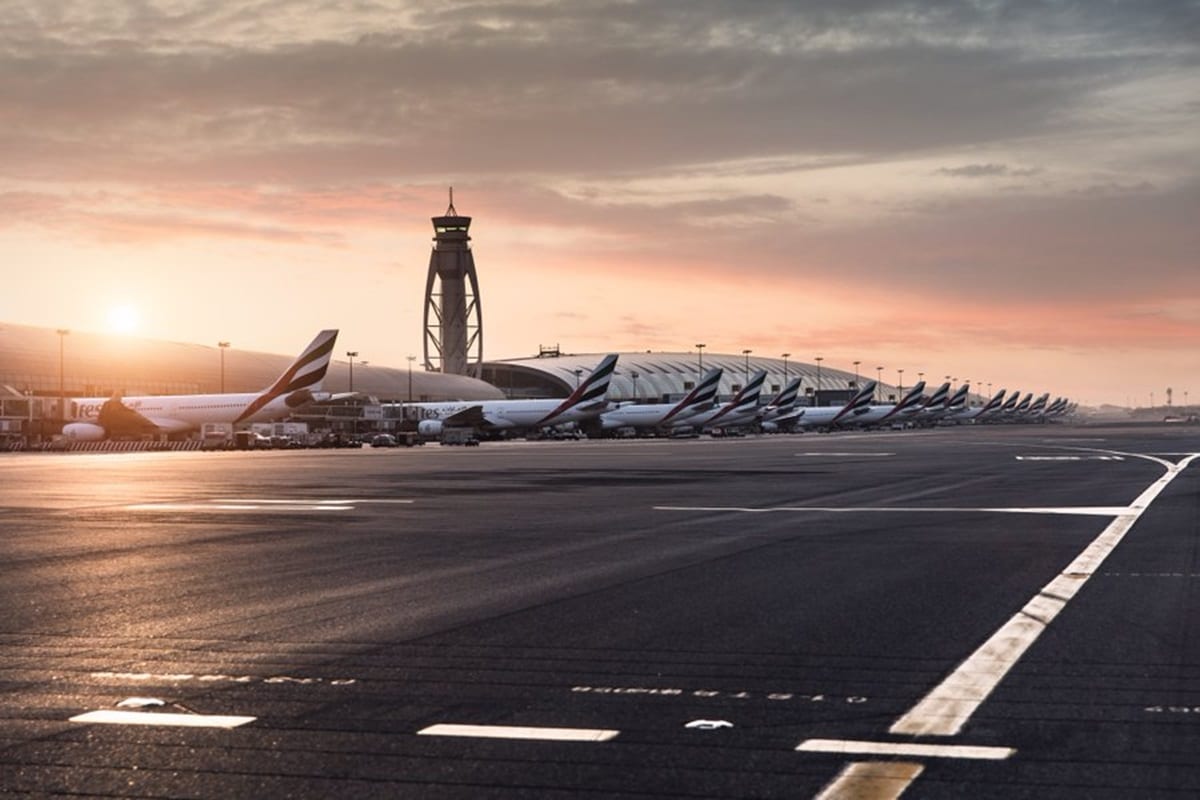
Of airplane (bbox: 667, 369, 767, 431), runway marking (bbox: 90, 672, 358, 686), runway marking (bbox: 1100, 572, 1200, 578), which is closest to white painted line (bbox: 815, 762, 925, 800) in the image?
runway marking (bbox: 90, 672, 358, 686)

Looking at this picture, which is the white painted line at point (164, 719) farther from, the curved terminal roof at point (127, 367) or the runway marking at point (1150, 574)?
the curved terminal roof at point (127, 367)

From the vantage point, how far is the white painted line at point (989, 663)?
730cm

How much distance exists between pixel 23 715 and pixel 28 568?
8.61 meters

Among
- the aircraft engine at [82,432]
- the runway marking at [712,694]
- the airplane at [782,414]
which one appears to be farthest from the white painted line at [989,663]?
the airplane at [782,414]

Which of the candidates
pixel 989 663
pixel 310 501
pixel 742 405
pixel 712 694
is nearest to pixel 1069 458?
pixel 310 501

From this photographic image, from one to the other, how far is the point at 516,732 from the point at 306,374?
3448 inches

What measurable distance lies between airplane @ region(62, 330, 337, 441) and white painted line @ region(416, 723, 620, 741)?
85.9 meters

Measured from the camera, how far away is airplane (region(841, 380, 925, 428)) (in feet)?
588

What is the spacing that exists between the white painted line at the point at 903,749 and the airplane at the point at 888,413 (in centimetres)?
17291

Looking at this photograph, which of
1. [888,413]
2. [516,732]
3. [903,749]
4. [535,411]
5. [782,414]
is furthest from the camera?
[888,413]

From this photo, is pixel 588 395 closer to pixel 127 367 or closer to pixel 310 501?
pixel 127 367

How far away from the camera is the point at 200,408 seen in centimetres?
9719

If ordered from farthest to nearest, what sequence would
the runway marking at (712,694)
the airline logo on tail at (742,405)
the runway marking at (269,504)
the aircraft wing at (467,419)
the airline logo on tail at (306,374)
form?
the airline logo on tail at (742,405)
the aircraft wing at (467,419)
the airline logo on tail at (306,374)
the runway marking at (269,504)
the runway marking at (712,694)

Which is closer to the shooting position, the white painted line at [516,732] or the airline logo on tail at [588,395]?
the white painted line at [516,732]
